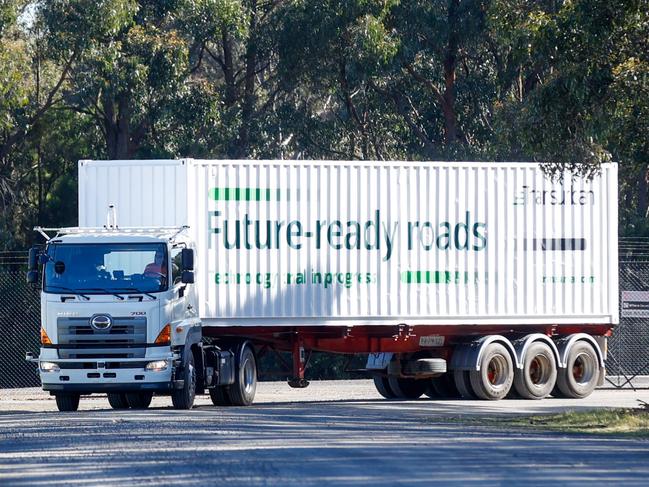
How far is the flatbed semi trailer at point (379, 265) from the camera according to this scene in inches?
920

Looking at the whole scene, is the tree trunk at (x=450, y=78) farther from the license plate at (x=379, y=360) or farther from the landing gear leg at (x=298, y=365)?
the landing gear leg at (x=298, y=365)

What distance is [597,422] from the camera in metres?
18.5

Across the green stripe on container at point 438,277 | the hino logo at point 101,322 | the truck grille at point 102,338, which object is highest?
the green stripe on container at point 438,277

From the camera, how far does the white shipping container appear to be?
77.5 ft

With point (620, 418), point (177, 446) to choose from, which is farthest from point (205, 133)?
point (177, 446)

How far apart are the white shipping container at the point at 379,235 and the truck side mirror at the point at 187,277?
7.42 ft

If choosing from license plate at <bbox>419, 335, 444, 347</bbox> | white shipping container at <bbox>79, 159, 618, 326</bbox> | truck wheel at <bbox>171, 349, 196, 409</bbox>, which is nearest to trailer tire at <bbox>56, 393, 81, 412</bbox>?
truck wheel at <bbox>171, 349, 196, 409</bbox>

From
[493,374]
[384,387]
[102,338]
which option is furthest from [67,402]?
[493,374]

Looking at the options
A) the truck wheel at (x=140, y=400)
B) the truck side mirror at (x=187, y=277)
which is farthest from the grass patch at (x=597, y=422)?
the truck wheel at (x=140, y=400)

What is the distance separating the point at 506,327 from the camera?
83.7 ft

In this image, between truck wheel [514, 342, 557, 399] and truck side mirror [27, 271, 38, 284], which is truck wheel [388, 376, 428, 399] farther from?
truck side mirror [27, 271, 38, 284]

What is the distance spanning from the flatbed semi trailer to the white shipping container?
25 millimetres

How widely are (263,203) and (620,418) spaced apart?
7.90 metres

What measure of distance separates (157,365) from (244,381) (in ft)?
9.18
